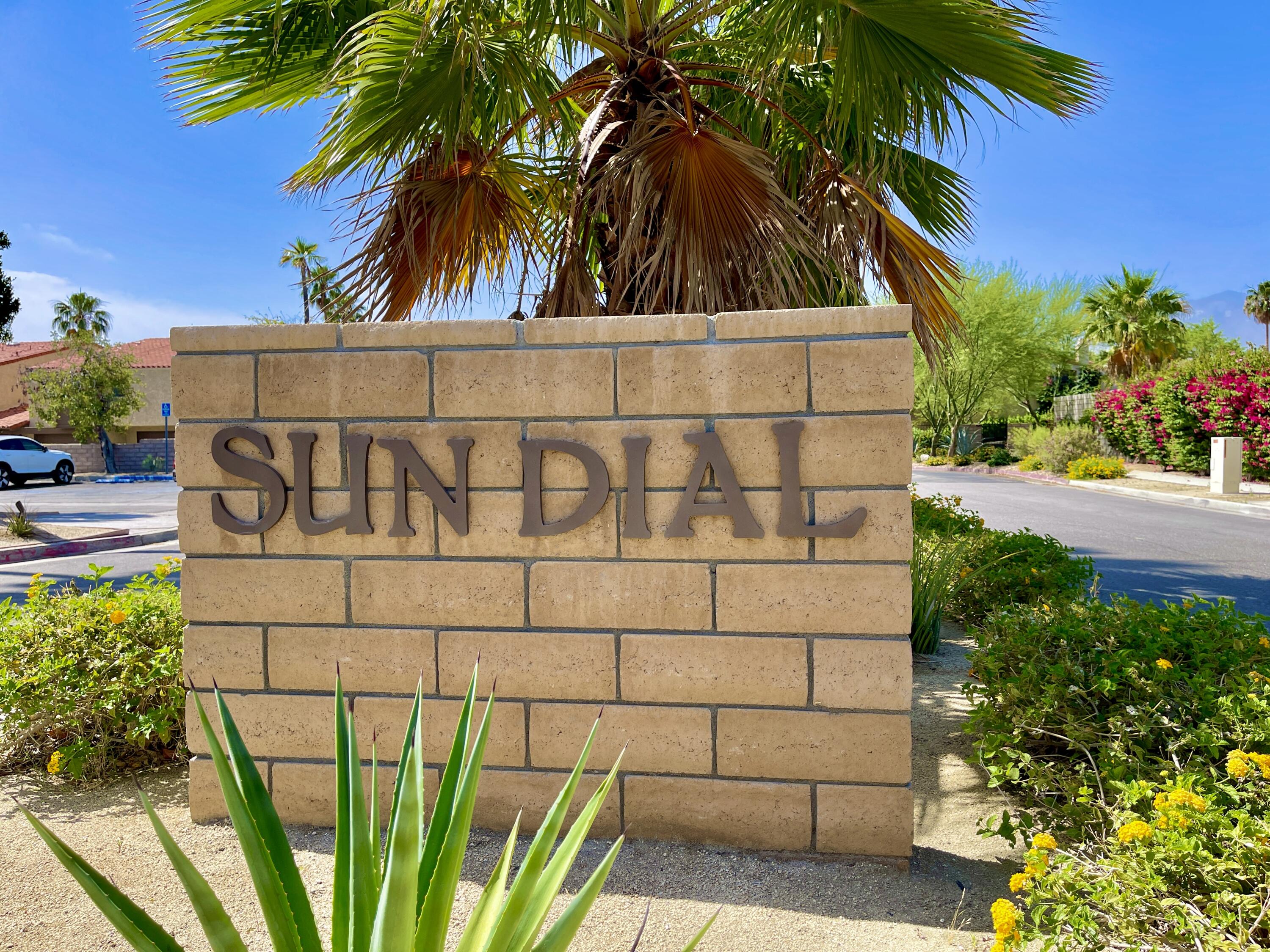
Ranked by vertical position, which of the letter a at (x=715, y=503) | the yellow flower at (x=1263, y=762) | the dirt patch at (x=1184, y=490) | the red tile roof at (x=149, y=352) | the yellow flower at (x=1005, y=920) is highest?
the red tile roof at (x=149, y=352)

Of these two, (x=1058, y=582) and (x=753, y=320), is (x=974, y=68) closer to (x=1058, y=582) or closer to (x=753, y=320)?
(x=753, y=320)

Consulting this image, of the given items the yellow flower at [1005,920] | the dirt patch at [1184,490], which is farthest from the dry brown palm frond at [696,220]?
the dirt patch at [1184,490]

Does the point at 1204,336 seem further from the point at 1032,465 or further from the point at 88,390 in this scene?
the point at 88,390

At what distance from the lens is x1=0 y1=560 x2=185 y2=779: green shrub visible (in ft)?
11.0

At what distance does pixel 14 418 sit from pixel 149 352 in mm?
7091

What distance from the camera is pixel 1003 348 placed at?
31.4 meters

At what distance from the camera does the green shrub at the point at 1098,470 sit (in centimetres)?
2206

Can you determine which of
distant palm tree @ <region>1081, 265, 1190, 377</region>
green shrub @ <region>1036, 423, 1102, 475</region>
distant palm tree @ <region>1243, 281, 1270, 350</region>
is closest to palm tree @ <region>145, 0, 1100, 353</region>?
green shrub @ <region>1036, 423, 1102, 475</region>

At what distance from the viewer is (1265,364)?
61.8ft

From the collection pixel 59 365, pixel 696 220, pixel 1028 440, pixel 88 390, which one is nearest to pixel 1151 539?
pixel 696 220

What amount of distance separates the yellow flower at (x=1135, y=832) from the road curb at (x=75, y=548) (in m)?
12.6

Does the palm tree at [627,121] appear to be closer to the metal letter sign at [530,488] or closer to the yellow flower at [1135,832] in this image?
the metal letter sign at [530,488]

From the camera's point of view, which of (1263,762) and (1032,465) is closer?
(1263,762)

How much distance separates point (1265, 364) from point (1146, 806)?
2098 centimetres
